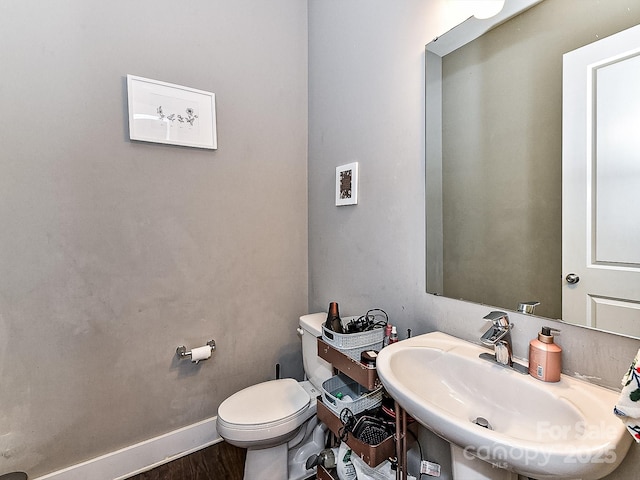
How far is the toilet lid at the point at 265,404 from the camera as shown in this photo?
1.33 metres

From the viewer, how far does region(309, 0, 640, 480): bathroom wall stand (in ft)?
3.76

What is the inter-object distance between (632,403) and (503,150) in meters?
0.79

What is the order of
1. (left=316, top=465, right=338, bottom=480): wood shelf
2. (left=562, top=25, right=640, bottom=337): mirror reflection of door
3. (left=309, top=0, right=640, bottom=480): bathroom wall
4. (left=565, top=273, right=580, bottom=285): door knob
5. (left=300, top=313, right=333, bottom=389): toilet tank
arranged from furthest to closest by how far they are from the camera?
(left=300, top=313, right=333, bottom=389): toilet tank, (left=316, top=465, right=338, bottom=480): wood shelf, (left=309, top=0, right=640, bottom=480): bathroom wall, (left=565, top=273, right=580, bottom=285): door knob, (left=562, top=25, right=640, bottom=337): mirror reflection of door

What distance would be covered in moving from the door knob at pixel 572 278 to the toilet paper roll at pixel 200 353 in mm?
1630

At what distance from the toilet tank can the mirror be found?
2.16ft

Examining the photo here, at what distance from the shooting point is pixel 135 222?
1520 millimetres

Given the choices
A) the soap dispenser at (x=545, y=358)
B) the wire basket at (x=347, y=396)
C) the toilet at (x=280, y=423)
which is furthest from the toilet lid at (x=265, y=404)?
the soap dispenser at (x=545, y=358)

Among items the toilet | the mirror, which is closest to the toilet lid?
the toilet

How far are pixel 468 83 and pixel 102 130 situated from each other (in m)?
1.62

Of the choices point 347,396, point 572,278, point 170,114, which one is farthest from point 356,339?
point 170,114

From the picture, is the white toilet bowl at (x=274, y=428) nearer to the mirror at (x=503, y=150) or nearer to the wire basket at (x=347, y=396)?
the wire basket at (x=347, y=396)

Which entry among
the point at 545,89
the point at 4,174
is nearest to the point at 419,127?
the point at 545,89

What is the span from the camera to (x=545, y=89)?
3.05 feet

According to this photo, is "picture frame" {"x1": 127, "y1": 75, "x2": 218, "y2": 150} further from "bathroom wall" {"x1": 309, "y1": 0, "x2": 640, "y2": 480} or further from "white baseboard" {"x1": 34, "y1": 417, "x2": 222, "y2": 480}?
"white baseboard" {"x1": 34, "y1": 417, "x2": 222, "y2": 480}
